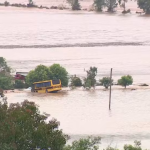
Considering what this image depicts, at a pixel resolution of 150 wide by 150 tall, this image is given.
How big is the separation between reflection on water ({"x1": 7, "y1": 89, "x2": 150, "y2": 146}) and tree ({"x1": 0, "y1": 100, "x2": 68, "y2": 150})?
479 cm

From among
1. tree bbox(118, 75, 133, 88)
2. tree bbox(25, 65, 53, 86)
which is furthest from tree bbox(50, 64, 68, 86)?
tree bbox(118, 75, 133, 88)

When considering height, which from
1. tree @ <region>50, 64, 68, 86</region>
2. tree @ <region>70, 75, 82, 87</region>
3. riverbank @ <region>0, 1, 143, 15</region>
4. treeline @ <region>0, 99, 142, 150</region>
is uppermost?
treeline @ <region>0, 99, 142, 150</region>

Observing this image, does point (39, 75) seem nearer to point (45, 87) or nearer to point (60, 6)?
point (45, 87)

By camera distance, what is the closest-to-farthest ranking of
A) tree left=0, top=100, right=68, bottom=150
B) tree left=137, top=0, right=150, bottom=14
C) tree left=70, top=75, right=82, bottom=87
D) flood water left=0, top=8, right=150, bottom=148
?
tree left=0, top=100, right=68, bottom=150 < flood water left=0, top=8, right=150, bottom=148 < tree left=70, top=75, right=82, bottom=87 < tree left=137, top=0, right=150, bottom=14

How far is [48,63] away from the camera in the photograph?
2198 centimetres

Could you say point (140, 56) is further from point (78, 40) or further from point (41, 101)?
point (41, 101)

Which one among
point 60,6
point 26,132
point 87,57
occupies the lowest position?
point 87,57

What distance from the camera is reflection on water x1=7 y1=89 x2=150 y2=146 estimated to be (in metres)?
12.9

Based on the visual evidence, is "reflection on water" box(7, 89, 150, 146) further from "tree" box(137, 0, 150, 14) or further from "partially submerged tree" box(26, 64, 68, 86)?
"tree" box(137, 0, 150, 14)

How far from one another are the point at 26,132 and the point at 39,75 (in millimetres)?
10016

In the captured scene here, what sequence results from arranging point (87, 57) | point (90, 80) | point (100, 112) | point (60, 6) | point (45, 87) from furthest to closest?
point (60, 6) → point (87, 57) → point (90, 80) → point (45, 87) → point (100, 112)

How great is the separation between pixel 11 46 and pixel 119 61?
532 centimetres

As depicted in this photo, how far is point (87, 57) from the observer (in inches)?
933

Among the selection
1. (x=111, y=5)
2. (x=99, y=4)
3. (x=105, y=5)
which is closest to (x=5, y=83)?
(x=99, y=4)
